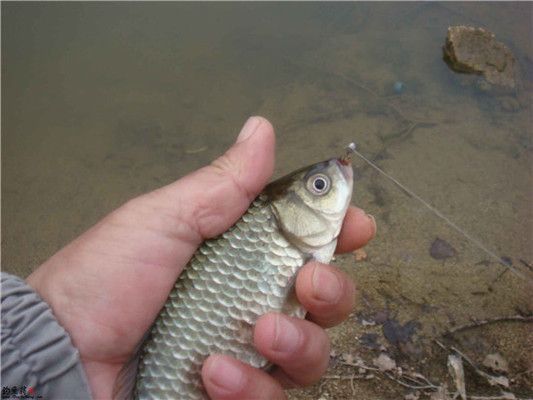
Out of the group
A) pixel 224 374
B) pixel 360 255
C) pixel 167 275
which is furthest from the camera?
pixel 360 255

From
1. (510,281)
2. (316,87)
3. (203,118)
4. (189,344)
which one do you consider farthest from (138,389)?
(316,87)

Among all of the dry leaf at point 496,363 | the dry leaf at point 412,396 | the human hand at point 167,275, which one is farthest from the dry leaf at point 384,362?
the human hand at point 167,275

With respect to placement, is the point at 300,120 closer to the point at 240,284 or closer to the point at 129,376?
the point at 240,284

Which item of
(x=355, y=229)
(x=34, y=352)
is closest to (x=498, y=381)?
(x=355, y=229)

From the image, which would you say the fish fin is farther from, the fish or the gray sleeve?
the gray sleeve

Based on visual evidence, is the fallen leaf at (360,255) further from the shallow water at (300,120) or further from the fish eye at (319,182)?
the fish eye at (319,182)

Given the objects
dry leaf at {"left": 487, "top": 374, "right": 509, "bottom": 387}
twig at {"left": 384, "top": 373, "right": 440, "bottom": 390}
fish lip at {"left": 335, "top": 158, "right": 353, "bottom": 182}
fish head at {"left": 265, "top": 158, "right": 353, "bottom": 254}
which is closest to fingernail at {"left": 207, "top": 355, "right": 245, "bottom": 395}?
fish head at {"left": 265, "top": 158, "right": 353, "bottom": 254}
